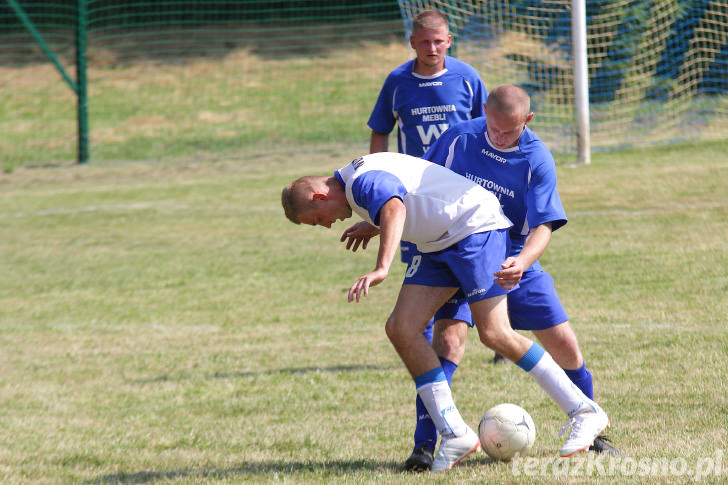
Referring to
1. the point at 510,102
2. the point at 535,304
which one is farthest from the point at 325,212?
the point at 535,304

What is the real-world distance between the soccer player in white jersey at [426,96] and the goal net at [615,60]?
817cm

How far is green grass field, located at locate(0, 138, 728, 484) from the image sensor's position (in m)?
4.52

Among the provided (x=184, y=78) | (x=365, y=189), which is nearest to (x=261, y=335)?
(x=365, y=189)

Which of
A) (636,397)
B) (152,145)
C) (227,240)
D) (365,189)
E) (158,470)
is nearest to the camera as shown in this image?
(365,189)

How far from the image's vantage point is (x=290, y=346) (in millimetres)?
6910

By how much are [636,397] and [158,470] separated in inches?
99.4

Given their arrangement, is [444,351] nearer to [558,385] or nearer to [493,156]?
[558,385]

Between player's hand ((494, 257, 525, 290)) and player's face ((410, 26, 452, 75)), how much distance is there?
91.6 inches

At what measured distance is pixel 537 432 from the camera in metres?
4.59

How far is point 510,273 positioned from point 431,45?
2.42 m

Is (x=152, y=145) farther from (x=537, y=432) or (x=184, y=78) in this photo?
(x=537, y=432)

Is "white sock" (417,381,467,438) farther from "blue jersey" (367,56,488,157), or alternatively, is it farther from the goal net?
the goal net

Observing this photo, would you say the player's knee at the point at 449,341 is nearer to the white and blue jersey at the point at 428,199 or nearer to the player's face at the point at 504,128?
the white and blue jersey at the point at 428,199

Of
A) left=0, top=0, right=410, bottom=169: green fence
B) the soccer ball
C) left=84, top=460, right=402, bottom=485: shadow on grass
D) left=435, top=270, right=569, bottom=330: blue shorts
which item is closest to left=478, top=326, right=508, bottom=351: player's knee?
left=435, top=270, right=569, bottom=330: blue shorts
